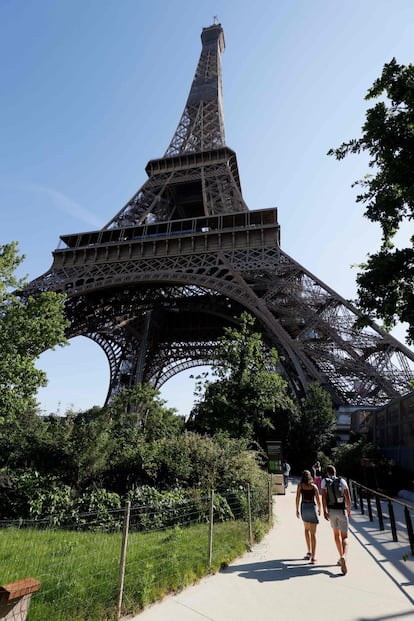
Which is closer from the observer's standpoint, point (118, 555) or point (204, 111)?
point (118, 555)

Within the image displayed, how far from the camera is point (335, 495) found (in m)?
6.97

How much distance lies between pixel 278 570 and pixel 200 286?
2517 centimetres

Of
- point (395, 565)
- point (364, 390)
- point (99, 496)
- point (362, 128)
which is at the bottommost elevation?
point (395, 565)

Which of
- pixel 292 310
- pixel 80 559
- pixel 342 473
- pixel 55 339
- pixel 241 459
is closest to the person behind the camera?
pixel 80 559

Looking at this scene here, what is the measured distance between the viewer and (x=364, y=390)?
25406 mm

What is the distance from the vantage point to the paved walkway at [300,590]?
14.9ft

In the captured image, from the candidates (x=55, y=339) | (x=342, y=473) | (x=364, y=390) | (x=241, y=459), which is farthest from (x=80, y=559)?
(x=364, y=390)

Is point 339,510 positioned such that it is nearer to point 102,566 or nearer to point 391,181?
point 102,566

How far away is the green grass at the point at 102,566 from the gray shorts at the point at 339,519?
181 cm

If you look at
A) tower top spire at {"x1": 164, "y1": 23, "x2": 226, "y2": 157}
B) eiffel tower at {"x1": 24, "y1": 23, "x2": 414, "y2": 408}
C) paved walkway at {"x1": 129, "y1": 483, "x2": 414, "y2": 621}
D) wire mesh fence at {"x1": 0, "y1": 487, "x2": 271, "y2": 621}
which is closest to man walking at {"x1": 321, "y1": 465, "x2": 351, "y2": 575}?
paved walkway at {"x1": 129, "y1": 483, "x2": 414, "y2": 621}

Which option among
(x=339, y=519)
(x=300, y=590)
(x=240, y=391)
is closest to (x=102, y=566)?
(x=300, y=590)

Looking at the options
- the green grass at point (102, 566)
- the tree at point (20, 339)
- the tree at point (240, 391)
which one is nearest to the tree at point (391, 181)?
the green grass at point (102, 566)

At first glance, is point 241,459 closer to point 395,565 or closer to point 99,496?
point 99,496

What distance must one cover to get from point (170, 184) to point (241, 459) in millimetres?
38733
